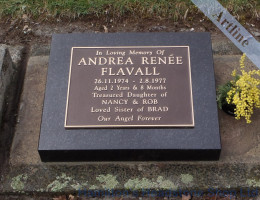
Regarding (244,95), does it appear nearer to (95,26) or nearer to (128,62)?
(128,62)

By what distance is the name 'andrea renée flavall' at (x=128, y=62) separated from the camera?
150 inches

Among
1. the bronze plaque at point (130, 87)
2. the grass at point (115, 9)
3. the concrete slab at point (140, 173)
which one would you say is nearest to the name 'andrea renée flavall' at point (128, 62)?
the bronze plaque at point (130, 87)

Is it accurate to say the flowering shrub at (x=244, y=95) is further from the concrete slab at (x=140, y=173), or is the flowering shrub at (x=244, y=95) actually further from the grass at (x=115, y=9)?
the grass at (x=115, y=9)

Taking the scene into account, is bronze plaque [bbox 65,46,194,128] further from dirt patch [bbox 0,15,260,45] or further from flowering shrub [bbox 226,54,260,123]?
dirt patch [bbox 0,15,260,45]

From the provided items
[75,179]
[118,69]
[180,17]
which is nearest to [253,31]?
[180,17]

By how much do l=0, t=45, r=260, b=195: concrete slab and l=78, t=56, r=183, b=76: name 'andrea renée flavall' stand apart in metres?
0.88

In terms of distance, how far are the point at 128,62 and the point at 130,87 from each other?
300mm

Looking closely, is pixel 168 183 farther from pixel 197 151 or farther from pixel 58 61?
pixel 58 61

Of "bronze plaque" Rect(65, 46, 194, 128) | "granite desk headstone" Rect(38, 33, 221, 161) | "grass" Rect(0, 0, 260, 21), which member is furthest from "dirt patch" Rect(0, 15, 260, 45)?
"bronze plaque" Rect(65, 46, 194, 128)

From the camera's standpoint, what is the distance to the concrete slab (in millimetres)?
3570

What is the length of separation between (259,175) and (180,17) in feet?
7.91

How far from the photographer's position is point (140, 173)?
3.64m

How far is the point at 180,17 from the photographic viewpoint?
5.07 metres

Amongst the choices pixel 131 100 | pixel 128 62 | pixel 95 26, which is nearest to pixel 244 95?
pixel 131 100
